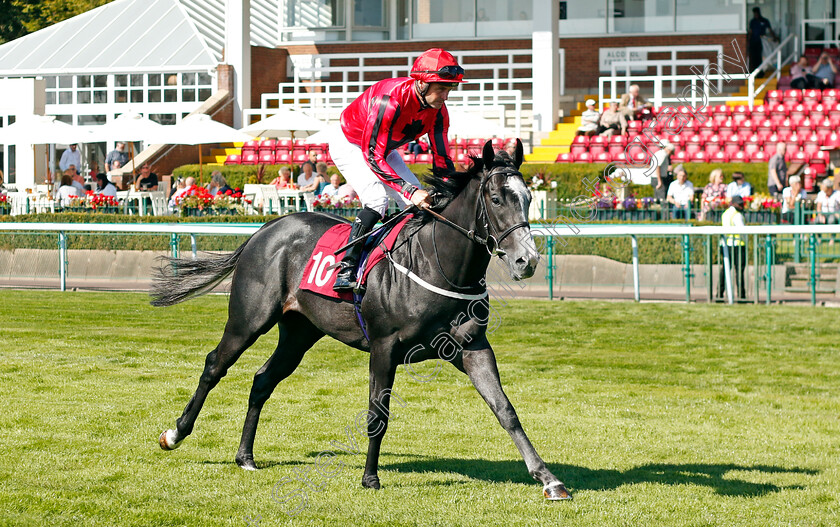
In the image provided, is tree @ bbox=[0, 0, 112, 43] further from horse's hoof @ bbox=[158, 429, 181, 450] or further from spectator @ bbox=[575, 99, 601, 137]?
horse's hoof @ bbox=[158, 429, 181, 450]

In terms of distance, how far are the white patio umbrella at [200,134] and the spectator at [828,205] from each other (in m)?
10.9

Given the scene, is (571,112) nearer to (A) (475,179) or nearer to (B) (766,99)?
(B) (766,99)

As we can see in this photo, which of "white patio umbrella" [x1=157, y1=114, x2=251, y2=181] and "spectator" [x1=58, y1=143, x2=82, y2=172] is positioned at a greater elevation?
"white patio umbrella" [x1=157, y1=114, x2=251, y2=181]

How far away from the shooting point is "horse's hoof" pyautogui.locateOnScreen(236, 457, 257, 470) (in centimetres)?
617

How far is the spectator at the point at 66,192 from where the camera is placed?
64.5 feet

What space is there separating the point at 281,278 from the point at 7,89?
901 inches

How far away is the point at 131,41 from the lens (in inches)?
1228

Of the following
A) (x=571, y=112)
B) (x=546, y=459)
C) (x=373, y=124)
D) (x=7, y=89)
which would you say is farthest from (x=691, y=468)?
(x=7, y=89)

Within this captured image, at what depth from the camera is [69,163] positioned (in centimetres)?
2583

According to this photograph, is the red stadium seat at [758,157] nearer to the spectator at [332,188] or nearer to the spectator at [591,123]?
the spectator at [591,123]

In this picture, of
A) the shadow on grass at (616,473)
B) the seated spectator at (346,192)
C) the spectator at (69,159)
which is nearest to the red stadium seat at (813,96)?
the seated spectator at (346,192)

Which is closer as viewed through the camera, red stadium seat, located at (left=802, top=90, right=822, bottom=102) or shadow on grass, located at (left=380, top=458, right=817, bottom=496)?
shadow on grass, located at (left=380, top=458, right=817, bottom=496)

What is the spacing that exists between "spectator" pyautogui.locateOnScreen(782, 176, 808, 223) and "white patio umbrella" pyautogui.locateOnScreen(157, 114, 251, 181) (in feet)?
33.4

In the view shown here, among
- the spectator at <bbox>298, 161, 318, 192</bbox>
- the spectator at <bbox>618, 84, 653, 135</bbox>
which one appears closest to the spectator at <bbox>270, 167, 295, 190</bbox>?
the spectator at <bbox>298, 161, 318, 192</bbox>
